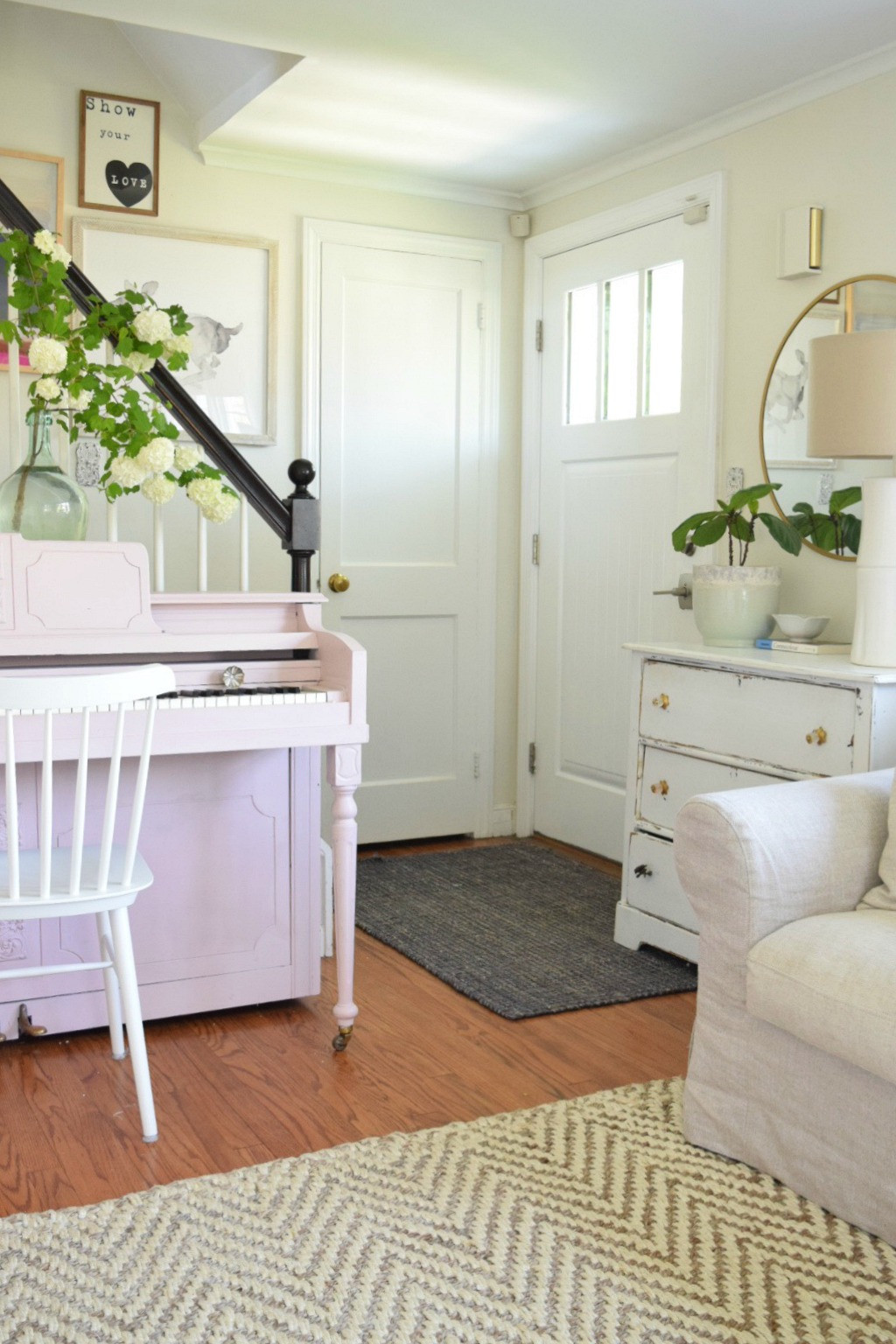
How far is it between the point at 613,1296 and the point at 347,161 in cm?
354

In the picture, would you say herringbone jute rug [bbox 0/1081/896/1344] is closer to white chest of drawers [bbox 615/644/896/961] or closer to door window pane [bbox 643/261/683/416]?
white chest of drawers [bbox 615/644/896/961]

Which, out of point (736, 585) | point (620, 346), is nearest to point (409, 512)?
point (620, 346)

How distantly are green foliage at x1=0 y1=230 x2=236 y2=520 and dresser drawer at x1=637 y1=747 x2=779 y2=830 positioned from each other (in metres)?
1.31

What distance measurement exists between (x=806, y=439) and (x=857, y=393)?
1.86 feet

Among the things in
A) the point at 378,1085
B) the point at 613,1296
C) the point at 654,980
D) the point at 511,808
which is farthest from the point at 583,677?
the point at 613,1296

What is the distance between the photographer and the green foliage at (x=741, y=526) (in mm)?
3303

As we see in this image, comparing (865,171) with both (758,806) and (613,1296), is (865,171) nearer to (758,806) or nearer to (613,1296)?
(758,806)

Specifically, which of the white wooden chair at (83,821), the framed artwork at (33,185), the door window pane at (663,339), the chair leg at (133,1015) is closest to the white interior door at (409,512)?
the door window pane at (663,339)

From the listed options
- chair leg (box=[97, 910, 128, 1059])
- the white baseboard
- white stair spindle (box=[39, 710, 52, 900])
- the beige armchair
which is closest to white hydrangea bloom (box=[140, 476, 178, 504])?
white stair spindle (box=[39, 710, 52, 900])

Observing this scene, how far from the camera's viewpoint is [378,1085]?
2.56m

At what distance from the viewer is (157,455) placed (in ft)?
8.78

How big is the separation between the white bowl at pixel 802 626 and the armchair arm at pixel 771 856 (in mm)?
976

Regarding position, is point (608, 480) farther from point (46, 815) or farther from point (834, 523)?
point (46, 815)

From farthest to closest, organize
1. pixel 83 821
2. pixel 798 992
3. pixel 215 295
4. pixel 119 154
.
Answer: pixel 215 295 → pixel 119 154 → pixel 83 821 → pixel 798 992
